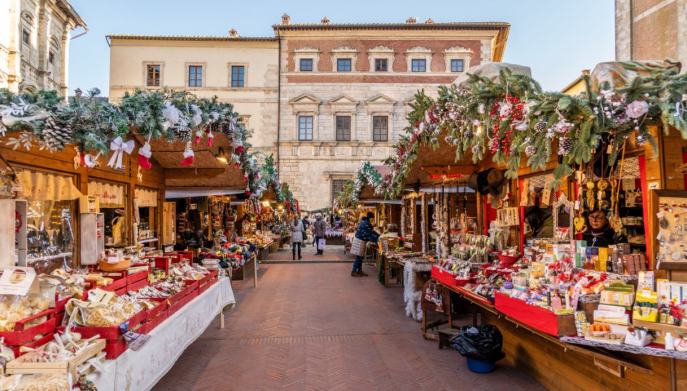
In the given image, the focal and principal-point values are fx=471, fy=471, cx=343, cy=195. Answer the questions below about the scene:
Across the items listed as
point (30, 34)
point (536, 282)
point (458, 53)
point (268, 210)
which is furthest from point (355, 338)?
point (458, 53)

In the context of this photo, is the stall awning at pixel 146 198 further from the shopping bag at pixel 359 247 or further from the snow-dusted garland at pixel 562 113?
the shopping bag at pixel 359 247

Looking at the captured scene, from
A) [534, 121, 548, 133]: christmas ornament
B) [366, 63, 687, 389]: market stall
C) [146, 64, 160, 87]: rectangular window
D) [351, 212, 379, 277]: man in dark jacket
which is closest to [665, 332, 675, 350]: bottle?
[366, 63, 687, 389]: market stall

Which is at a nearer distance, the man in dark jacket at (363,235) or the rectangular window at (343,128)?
the man in dark jacket at (363,235)

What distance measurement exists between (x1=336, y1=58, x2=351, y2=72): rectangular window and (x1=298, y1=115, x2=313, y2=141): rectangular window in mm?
3691

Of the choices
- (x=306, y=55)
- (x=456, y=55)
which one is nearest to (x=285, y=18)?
(x=306, y=55)

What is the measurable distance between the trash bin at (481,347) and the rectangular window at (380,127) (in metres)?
25.8

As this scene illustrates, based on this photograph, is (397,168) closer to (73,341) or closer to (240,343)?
(240,343)

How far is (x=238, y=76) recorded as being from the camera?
101ft

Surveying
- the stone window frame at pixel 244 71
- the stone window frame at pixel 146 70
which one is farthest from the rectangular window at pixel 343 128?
the stone window frame at pixel 146 70

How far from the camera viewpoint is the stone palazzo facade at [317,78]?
3038cm

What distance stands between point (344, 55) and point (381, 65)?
8.18 ft

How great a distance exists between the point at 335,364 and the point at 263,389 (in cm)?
105

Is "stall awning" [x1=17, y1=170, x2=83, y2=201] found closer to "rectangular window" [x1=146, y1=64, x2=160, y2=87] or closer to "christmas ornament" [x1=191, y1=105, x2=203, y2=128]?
"christmas ornament" [x1=191, y1=105, x2=203, y2=128]

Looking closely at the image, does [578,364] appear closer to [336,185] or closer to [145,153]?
[145,153]
